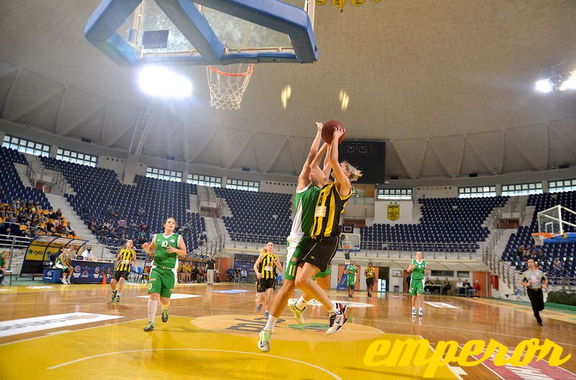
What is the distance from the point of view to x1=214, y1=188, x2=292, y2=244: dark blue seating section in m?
35.3

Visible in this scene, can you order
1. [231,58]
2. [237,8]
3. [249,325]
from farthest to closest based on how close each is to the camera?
[249,325]
[231,58]
[237,8]

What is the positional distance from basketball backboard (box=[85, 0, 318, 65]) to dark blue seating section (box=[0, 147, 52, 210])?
905 inches

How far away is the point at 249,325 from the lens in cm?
768

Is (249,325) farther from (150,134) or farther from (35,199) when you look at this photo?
(150,134)

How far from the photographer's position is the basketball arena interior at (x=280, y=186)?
511 cm

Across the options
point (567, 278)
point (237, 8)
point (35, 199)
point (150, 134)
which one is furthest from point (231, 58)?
point (150, 134)

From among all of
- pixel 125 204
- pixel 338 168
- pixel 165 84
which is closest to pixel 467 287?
pixel 165 84

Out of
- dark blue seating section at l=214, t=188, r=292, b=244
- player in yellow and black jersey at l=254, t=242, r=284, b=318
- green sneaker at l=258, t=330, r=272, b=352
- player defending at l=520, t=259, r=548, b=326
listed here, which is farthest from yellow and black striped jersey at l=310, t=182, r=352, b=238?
dark blue seating section at l=214, t=188, r=292, b=244

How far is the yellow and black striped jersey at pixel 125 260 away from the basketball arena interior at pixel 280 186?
0.07 metres

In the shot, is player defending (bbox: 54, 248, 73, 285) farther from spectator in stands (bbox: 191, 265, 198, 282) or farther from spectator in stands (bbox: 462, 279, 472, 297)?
spectator in stands (bbox: 462, 279, 472, 297)

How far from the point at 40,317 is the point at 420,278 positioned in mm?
9425

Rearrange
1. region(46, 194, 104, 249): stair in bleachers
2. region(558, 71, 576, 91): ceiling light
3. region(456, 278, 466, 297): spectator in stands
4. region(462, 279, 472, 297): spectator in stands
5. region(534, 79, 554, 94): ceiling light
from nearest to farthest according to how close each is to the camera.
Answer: region(558, 71, 576, 91): ceiling light
region(534, 79, 554, 94): ceiling light
region(46, 194, 104, 249): stair in bleachers
region(462, 279, 472, 297): spectator in stands
region(456, 278, 466, 297): spectator in stands

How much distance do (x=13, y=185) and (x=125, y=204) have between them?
791 cm

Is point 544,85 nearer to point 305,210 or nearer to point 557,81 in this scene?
point 557,81
